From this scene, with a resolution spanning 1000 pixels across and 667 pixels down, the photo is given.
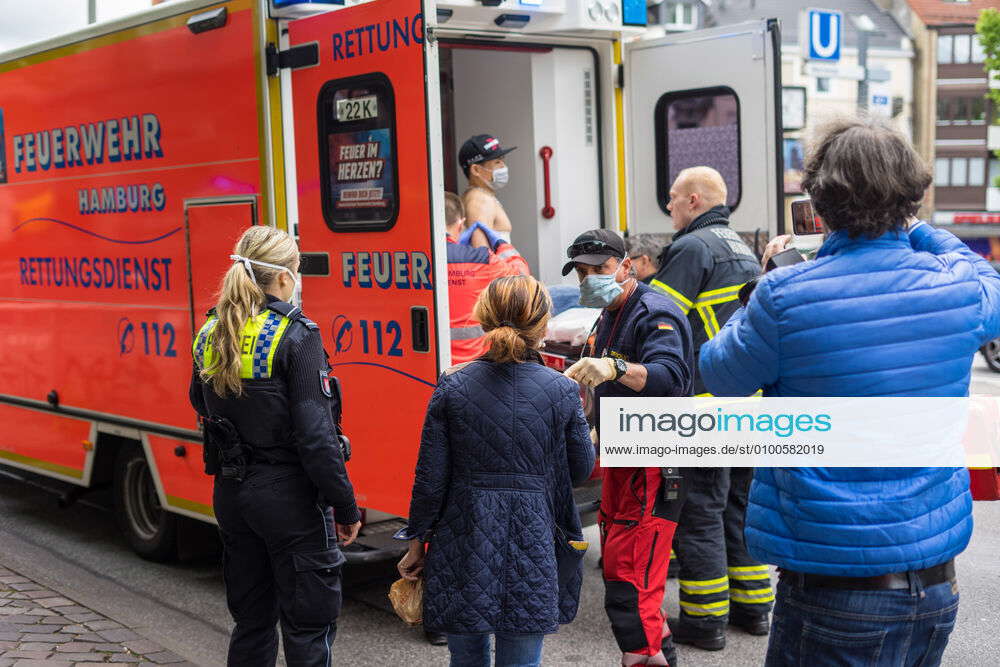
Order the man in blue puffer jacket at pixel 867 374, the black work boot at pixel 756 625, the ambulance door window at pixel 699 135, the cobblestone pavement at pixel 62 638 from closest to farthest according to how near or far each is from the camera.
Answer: the man in blue puffer jacket at pixel 867 374, the cobblestone pavement at pixel 62 638, the black work boot at pixel 756 625, the ambulance door window at pixel 699 135

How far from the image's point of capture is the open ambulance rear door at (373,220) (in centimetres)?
470

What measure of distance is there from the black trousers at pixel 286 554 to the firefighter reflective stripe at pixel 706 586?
1.69m

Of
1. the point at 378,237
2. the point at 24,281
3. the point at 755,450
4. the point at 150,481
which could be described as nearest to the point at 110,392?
the point at 150,481

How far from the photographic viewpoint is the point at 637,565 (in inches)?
172

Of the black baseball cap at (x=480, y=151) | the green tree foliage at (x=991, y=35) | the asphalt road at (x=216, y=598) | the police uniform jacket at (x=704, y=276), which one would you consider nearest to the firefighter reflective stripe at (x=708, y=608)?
the asphalt road at (x=216, y=598)

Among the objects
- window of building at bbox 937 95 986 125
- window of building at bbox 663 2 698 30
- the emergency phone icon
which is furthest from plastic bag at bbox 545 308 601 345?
window of building at bbox 937 95 986 125

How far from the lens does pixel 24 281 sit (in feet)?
23.7

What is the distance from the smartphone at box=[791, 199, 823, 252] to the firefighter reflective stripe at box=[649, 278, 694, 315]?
71 cm

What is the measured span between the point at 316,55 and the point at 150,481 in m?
2.65

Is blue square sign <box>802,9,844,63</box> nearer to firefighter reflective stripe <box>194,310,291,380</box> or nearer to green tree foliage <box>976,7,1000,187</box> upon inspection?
firefighter reflective stripe <box>194,310,291,380</box>

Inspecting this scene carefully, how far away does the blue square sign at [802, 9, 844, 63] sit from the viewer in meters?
13.2

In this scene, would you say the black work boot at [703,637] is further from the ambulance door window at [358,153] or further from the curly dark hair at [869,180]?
the curly dark hair at [869,180]

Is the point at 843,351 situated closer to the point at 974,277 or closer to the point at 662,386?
the point at 974,277

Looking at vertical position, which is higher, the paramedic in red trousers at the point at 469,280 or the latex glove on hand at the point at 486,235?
the latex glove on hand at the point at 486,235
